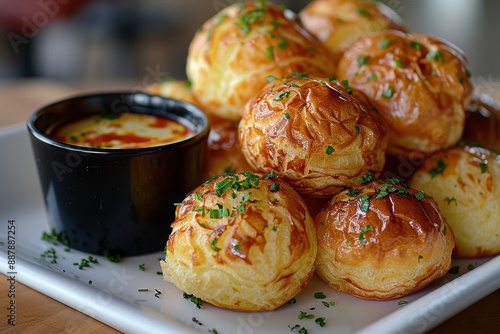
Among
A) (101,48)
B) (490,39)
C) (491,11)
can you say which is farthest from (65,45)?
(491,11)

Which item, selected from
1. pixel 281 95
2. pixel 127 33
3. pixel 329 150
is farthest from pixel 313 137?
pixel 127 33

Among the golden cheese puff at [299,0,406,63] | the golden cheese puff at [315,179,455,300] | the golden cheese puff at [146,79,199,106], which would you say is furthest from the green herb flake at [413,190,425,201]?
the golden cheese puff at [146,79,199,106]

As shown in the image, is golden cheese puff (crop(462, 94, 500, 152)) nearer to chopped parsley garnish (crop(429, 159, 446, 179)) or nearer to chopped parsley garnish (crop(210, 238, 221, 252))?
chopped parsley garnish (crop(429, 159, 446, 179))

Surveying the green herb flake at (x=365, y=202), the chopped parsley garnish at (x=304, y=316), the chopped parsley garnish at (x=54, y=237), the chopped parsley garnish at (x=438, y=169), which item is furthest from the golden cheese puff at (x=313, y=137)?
the chopped parsley garnish at (x=54, y=237)

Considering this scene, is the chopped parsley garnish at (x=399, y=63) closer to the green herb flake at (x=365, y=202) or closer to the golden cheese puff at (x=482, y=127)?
the golden cheese puff at (x=482, y=127)

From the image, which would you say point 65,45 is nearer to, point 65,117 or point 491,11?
point 65,117

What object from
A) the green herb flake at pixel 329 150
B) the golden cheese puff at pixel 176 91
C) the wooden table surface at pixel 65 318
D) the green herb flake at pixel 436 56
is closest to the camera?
the wooden table surface at pixel 65 318
